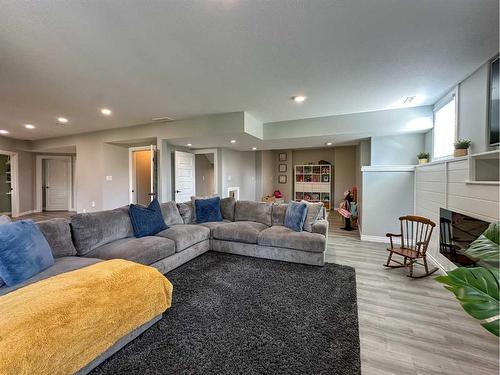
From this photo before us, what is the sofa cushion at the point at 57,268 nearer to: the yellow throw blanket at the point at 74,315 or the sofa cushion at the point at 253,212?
the yellow throw blanket at the point at 74,315

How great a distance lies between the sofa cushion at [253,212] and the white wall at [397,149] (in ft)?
8.19

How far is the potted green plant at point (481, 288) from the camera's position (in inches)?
39.1

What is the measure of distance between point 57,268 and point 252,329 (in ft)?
5.75

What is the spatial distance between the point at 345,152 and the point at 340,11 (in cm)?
726

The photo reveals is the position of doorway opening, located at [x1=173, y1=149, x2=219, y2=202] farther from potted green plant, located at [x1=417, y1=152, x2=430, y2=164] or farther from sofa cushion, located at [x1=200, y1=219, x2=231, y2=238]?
potted green plant, located at [x1=417, y1=152, x2=430, y2=164]

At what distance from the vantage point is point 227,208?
4324mm

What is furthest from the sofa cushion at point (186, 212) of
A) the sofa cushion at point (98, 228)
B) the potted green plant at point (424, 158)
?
the potted green plant at point (424, 158)

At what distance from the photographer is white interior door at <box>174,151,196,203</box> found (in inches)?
230

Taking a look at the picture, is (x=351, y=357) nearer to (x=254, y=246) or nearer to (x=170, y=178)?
(x=254, y=246)

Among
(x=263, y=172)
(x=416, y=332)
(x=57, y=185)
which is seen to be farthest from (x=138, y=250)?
(x=57, y=185)

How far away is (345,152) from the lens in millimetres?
8359

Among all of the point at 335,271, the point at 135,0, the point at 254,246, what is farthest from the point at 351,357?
the point at 135,0

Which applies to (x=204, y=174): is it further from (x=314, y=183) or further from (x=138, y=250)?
(x=138, y=250)

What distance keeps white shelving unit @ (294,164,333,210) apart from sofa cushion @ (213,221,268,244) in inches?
223
